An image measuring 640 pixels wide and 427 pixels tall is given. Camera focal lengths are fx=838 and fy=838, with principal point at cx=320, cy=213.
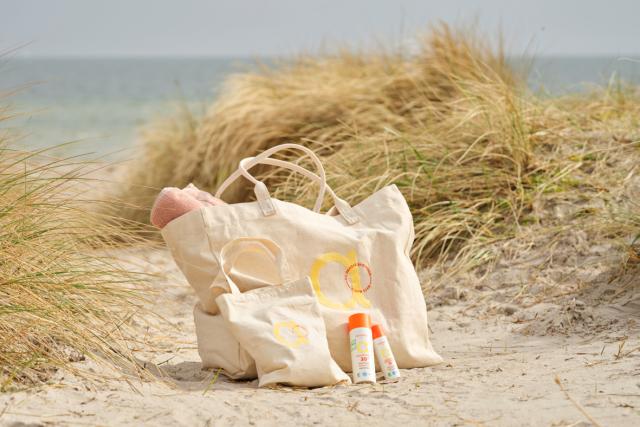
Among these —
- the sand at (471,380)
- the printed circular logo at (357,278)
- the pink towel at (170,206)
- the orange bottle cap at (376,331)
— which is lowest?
the sand at (471,380)

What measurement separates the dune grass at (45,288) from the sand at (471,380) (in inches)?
3.5

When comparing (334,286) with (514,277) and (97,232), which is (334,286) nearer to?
(97,232)

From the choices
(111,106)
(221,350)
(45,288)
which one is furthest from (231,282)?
(111,106)

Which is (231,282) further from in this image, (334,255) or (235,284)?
(334,255)

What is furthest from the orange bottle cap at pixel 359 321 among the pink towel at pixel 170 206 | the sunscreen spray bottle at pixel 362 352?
the pink towel at pixel 170 206

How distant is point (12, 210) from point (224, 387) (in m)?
0.91

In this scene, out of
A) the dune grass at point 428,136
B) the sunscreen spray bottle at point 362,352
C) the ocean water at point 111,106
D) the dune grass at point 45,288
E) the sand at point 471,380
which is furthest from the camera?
the dune grass at point 428,136

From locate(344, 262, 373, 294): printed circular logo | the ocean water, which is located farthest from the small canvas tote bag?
the ocean water

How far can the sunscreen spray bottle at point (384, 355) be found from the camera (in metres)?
2.66

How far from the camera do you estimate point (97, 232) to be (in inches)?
119

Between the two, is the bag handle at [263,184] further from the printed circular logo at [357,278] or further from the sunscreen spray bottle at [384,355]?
the sunscreen spray bottle at [384,355]

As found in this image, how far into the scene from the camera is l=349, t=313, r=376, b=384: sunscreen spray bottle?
2.61 meters

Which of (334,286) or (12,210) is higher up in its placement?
(12,210)

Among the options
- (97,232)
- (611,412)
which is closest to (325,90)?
(97,232)
